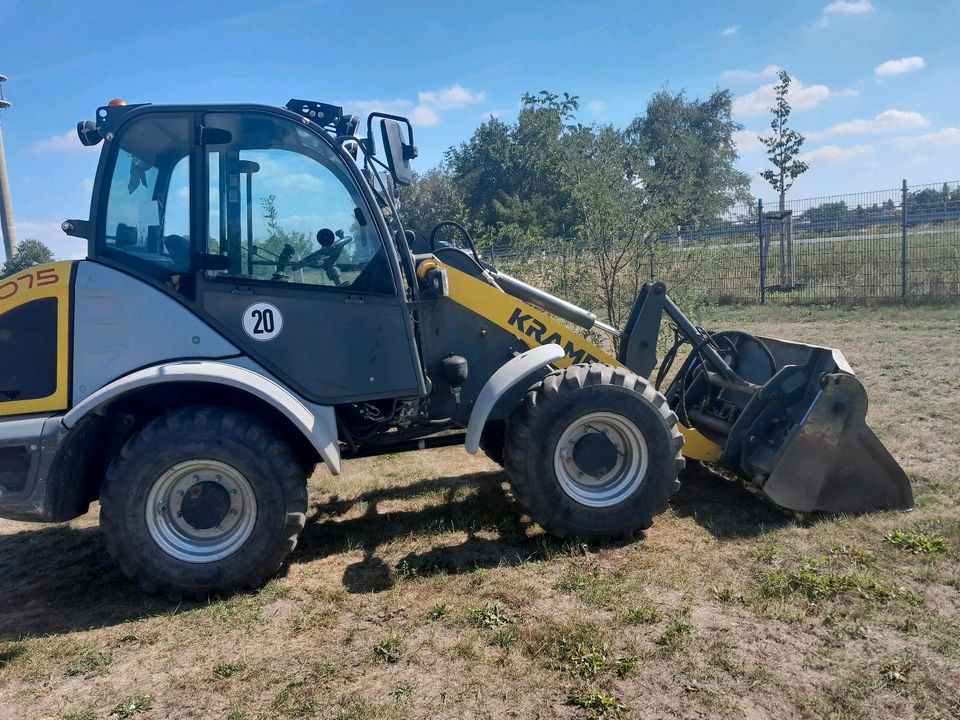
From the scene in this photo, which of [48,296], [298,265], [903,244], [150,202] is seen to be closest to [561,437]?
[298,265]

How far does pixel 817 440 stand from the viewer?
4.52m

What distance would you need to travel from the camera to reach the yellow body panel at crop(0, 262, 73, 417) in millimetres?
3951

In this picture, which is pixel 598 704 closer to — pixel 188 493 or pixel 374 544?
pixel 374 544

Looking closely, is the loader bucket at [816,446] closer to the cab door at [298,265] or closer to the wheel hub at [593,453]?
the wheel hub at [593,453]

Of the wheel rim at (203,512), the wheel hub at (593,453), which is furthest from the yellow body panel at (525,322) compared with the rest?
the wheel rim at (203,512)

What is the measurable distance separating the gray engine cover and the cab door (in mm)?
204

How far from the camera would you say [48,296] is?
397 centimetres

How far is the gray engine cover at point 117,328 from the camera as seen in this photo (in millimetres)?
3957

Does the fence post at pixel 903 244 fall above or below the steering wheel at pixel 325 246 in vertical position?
above

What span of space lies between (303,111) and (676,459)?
10.1 feet

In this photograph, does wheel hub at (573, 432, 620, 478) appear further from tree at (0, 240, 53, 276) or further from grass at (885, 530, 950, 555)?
tree at (0, 240, 53, 276)

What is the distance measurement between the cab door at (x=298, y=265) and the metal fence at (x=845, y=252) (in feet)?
28.9

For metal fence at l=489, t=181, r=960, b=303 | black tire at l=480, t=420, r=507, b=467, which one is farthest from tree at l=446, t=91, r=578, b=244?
black tire at l=480, t=420, r=507, b=467

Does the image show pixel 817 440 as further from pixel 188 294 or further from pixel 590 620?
pixel 188 294
